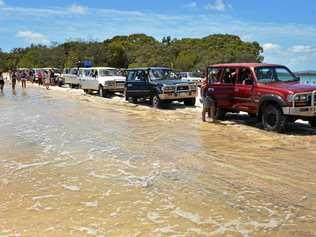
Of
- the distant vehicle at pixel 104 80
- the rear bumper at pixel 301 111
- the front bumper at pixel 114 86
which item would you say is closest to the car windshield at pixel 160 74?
the distant vehicle at pixel 104 80

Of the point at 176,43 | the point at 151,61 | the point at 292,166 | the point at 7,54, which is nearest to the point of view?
the point at 292,166

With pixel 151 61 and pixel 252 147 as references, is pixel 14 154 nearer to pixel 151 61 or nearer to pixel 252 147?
pixel 252 147

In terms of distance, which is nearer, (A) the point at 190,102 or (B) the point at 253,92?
(B) the point at 253,92

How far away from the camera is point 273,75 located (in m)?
14.5

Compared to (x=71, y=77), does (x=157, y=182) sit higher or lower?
lower

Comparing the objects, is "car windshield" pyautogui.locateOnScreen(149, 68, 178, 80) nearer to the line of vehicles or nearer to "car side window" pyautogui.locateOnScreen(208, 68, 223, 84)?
the line of vehicles

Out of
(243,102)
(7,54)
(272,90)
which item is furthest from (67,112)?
(7,54)

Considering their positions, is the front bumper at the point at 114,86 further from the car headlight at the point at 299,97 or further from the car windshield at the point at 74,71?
the car headlight at the point at 299,97

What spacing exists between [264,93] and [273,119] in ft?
2.43

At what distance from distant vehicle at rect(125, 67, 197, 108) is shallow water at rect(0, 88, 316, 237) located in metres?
5.62

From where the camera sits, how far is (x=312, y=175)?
857 centimetres

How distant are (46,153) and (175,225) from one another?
5.80m

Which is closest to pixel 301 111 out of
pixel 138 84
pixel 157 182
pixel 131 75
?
pixel 157 182

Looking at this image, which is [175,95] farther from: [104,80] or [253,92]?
[104,80]
